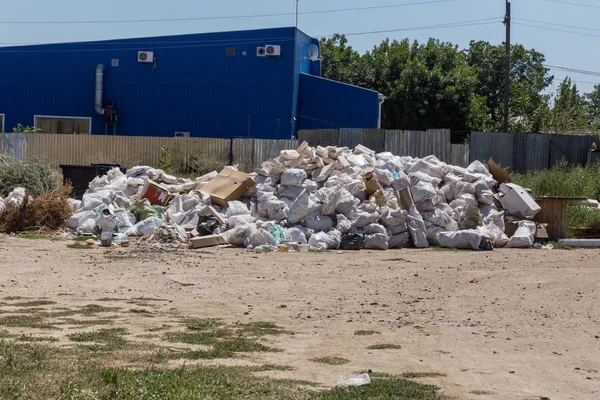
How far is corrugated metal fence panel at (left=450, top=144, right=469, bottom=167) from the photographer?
26.9m

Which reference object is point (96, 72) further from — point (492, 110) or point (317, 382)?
point (317, 382)

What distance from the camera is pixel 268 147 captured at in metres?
27.9

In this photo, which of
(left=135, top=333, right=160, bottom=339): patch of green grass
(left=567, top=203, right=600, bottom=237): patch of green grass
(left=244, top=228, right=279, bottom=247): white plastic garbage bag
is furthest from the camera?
→ (left=567, top=203, right=600, bottom=237): patch of green grass

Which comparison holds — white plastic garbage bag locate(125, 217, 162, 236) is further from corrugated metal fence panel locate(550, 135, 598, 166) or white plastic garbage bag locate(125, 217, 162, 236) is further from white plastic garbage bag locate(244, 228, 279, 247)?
corrugated metal fence panel locate(550, 135, 598, 166)

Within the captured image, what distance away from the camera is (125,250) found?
16781mm

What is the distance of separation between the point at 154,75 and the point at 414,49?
18776 mm

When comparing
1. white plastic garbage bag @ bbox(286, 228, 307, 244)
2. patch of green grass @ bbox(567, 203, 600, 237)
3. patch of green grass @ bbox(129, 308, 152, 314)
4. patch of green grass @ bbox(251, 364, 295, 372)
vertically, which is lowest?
patch of green grass @ bbox(251, 364, 295, 372)

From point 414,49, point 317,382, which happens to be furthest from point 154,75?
point 317,382

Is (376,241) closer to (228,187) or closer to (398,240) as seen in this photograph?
(398,240)

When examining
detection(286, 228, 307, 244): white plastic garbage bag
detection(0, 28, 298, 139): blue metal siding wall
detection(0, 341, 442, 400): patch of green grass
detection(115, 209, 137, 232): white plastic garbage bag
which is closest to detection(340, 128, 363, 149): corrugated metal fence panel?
detection(0, 28, 298, 139): blue metal siding wall

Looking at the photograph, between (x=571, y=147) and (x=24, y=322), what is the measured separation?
78.4 ft

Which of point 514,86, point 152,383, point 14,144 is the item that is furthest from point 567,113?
point 152,383

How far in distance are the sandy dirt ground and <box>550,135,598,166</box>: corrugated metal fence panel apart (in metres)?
11.3

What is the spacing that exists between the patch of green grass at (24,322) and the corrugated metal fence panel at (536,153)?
71.4 feet
